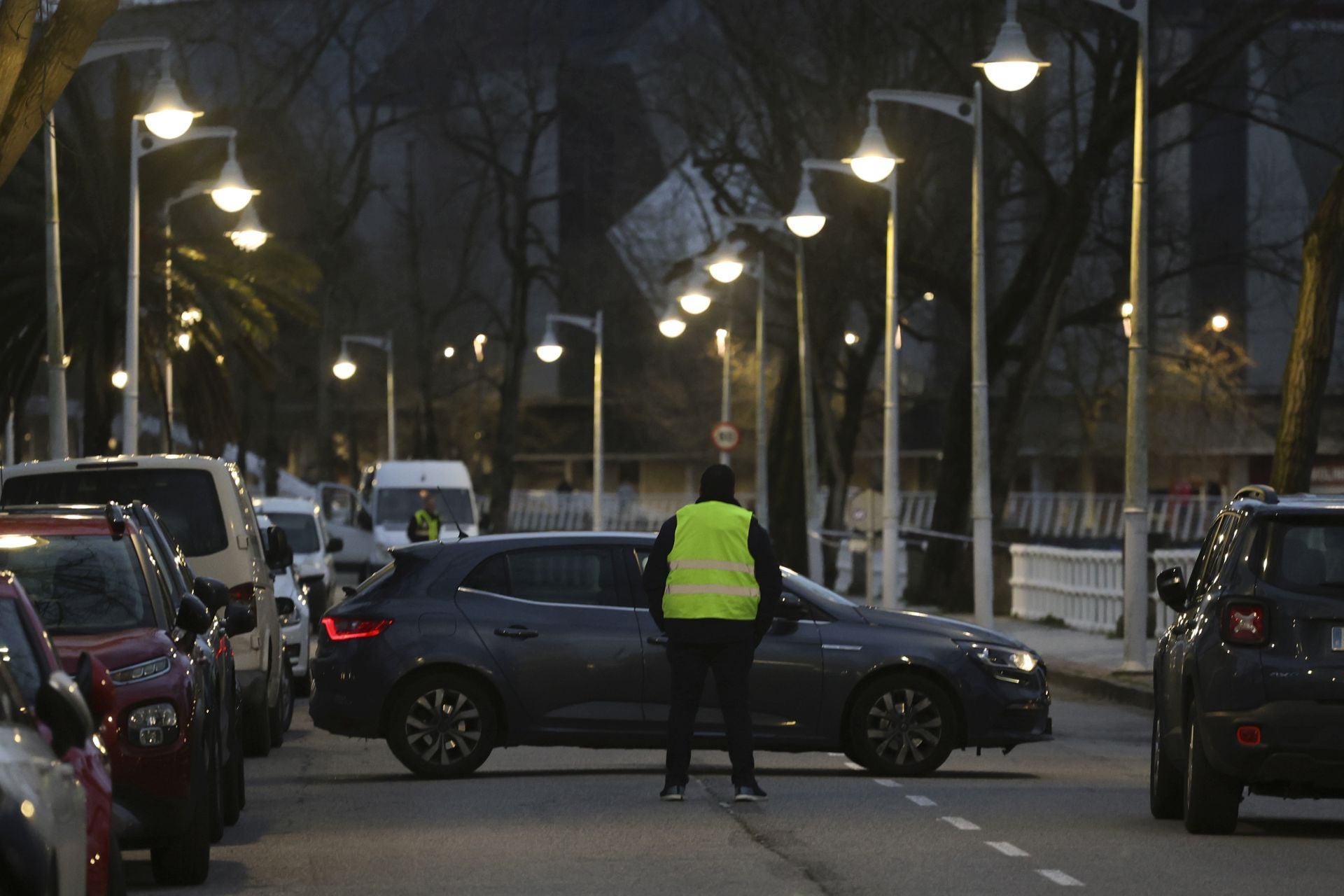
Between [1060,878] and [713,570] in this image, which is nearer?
[1060,878]

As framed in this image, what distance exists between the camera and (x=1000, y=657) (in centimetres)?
1570

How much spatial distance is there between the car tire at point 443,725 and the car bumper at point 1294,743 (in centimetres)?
494

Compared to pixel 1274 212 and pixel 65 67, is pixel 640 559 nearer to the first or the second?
pixel 65 67

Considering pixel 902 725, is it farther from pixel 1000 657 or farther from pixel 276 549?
pixel 276 549

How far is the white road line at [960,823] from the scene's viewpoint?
12.9 metres

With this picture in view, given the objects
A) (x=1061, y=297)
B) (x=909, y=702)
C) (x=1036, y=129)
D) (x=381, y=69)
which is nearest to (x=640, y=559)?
(x=909, y=702)

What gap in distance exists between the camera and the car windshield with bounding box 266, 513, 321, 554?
95.8 feet

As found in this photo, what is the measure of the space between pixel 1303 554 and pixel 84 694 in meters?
6.64

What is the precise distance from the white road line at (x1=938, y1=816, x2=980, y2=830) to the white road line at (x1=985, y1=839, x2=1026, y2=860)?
1.64 ft

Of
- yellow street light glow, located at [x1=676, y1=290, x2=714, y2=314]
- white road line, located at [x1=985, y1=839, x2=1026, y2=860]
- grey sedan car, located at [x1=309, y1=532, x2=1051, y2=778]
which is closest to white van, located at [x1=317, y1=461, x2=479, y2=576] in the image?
yellow street light glow, located at [x1=676, y1=290, x2=714, y2=314]

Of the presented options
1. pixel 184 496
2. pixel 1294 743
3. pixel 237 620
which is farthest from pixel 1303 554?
pixel 184 496

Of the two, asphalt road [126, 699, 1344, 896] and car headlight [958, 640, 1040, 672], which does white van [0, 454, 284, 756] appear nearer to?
asphalt road [126, 699, 1344, 896]

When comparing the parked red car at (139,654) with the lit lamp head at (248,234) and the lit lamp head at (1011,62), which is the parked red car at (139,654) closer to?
the lit lamp head at (1011,62)

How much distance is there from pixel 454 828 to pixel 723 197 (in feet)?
127
